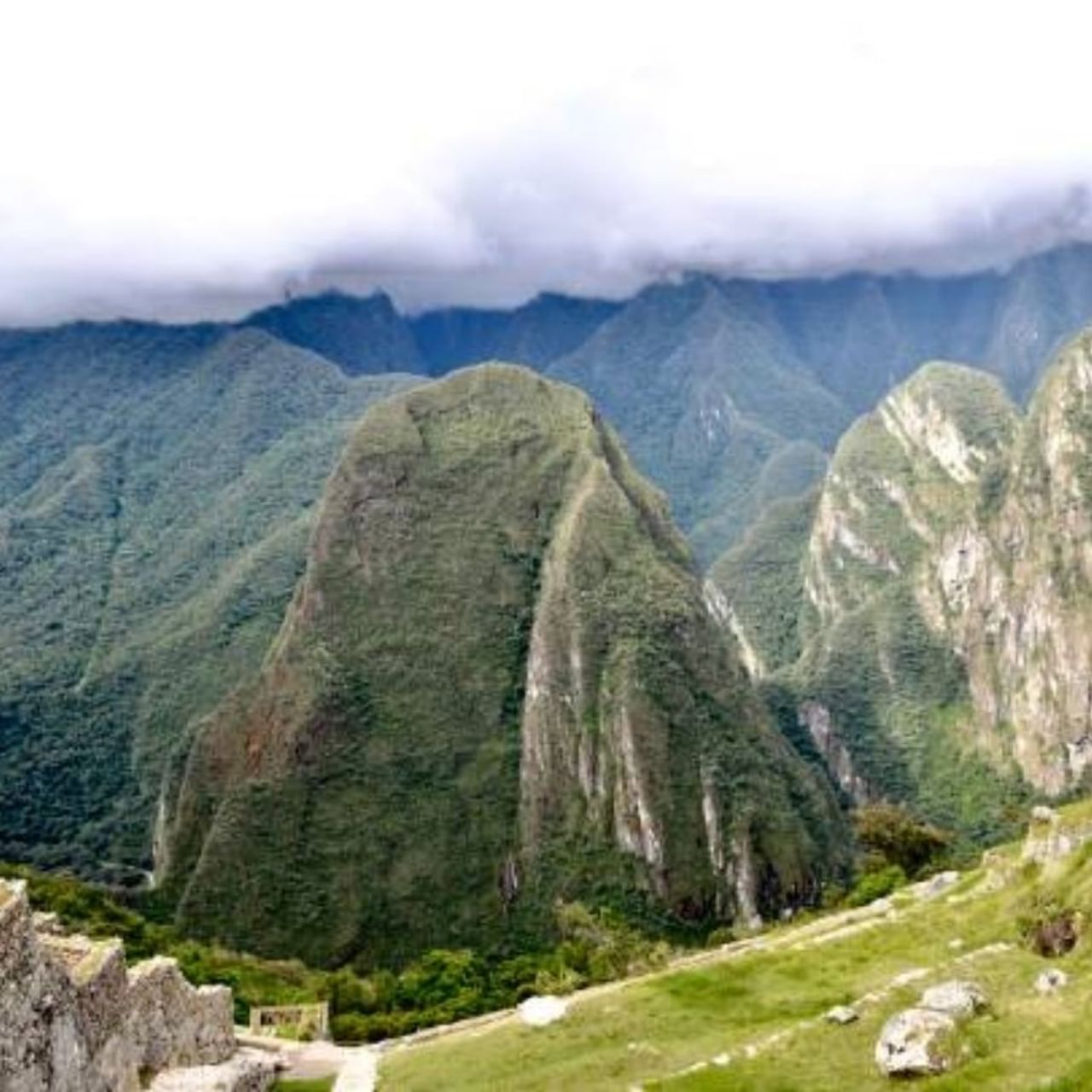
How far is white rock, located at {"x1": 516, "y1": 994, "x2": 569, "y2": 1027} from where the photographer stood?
121 ft

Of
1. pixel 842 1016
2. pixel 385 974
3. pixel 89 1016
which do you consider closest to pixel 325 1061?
pixel 89 1016

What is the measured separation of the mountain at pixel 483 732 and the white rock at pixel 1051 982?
101m

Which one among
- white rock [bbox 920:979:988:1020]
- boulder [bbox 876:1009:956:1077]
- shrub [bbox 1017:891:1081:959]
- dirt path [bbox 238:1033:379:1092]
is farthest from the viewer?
dirt path [bbox 238:1033:379:1092]

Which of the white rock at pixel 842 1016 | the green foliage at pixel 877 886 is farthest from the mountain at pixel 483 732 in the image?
the white rock at pixel 842 1016

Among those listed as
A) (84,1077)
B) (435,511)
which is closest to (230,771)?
(435,511)

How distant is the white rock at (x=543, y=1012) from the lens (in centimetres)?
3697

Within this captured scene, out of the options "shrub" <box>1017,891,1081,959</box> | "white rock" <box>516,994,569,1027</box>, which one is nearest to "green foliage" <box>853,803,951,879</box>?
"shrub" <box>1017,891,1081,959</box>

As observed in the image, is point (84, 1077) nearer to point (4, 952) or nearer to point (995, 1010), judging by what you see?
point (4, 952)

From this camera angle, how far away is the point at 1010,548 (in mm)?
194875

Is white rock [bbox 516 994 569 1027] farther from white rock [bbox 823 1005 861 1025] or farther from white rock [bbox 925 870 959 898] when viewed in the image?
white rock [bbox 925 870 959 898]

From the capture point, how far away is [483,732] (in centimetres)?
14688

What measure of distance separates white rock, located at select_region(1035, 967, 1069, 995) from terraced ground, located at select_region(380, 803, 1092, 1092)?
31 cm

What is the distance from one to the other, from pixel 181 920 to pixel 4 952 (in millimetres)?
113461

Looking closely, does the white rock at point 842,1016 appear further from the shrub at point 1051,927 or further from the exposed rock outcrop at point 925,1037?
the shrub at point 1051,927
